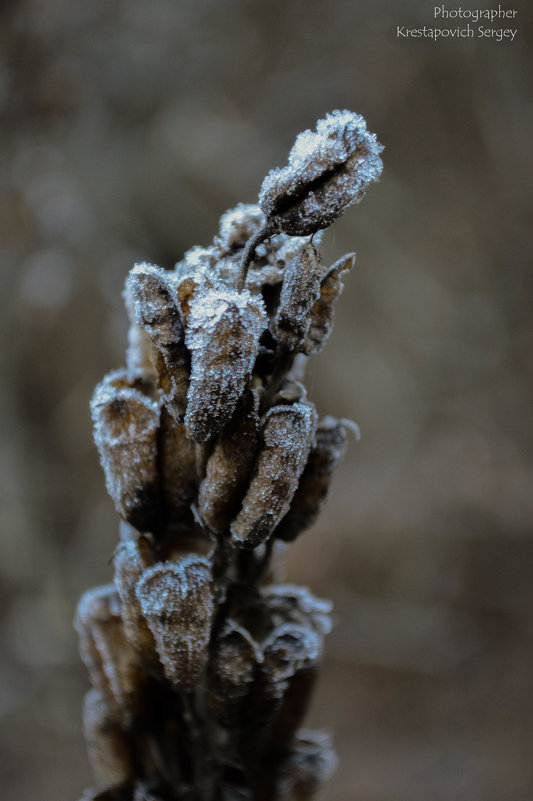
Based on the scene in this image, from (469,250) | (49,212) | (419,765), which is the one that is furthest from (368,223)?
(419,765)

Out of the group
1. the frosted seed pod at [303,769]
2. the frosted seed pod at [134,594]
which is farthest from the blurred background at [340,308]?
the frosted seed pod at [134,594]

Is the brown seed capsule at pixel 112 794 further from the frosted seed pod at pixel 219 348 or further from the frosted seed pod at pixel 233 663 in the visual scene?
the frosted seed pod at pixel 219 348

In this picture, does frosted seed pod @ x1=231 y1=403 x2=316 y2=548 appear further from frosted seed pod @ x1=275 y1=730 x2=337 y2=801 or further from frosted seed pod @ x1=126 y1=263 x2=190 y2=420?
frosted seed pod @ x1=275 y1=730 x2=337 y2=801

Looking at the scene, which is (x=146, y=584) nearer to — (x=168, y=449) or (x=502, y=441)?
(x=168, y=449)

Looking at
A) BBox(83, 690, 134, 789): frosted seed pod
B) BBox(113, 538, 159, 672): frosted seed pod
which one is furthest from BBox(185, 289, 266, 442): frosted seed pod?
BBox(83, 690, 134, 789): frosted seed pod

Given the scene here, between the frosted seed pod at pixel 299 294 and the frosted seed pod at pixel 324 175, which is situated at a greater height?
the frosted seed pod at pixel 324 175
